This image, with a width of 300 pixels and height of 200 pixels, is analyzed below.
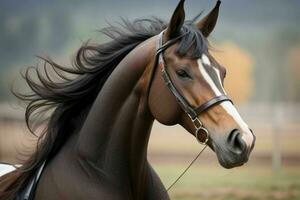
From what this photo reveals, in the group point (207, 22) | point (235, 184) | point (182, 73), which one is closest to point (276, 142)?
point (235, 184)

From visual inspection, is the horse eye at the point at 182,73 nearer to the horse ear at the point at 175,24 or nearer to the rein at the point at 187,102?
the rein at the point at 187,102

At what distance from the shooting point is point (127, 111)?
3543 millimetres

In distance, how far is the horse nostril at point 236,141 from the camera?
10.2ft

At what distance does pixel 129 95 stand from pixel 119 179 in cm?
46

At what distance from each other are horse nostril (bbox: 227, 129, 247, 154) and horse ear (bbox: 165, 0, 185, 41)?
679 millimetres

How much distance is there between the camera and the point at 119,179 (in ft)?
11.6

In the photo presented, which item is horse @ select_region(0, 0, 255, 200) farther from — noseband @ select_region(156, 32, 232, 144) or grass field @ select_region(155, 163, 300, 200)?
grass field @ select_region(155, 163, 300, 200)

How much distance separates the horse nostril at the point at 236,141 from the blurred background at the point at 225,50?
1038cm

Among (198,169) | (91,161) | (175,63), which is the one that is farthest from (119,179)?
(198,169)

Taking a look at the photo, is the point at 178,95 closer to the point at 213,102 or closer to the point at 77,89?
the point at 213,102

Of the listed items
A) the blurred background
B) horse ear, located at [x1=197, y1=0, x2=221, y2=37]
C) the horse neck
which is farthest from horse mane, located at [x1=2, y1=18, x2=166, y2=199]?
the blurred background

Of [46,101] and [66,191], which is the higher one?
[46,101]

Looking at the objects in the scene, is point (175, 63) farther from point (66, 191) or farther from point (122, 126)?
point (66, 191)

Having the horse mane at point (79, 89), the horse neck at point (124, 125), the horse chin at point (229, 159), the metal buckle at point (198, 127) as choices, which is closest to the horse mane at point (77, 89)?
the horse mane at point (79, 89)
